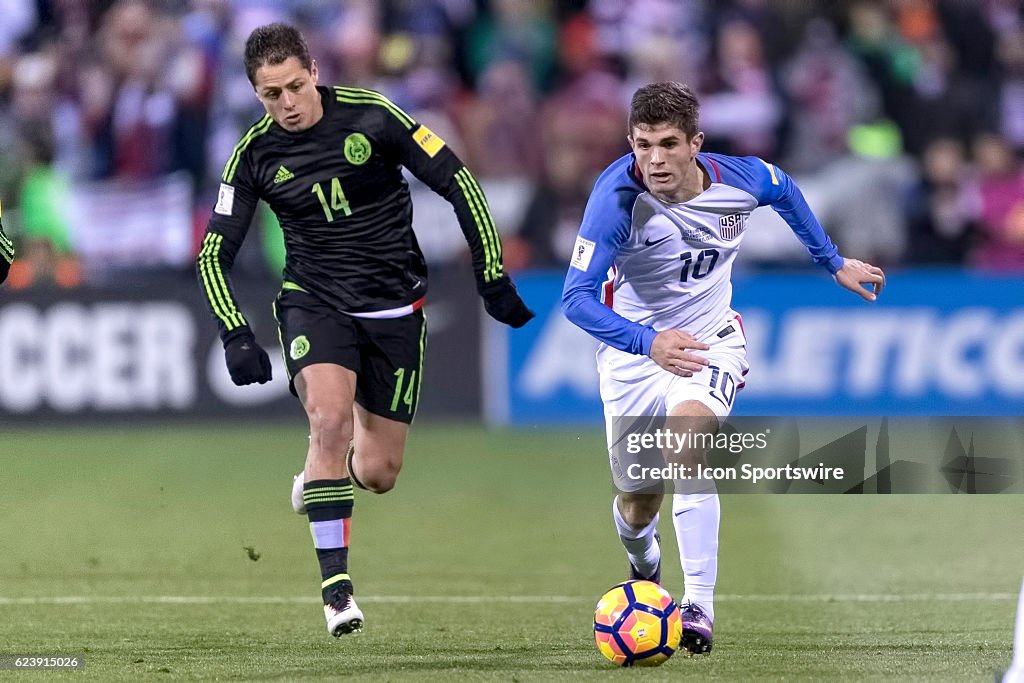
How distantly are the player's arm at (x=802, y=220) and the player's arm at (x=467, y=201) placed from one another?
1.11 m

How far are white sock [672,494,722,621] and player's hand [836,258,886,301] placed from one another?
43.5 inches

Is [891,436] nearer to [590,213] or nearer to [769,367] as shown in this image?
[769,367]

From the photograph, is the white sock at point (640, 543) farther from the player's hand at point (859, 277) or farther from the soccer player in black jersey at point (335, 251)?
the player's hand at point (859, 277)

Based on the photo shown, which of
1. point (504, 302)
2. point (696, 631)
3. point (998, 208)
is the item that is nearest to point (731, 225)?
point (504, 302)

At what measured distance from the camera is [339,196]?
7.95 metres

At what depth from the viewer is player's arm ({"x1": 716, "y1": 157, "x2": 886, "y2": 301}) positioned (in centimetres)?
753

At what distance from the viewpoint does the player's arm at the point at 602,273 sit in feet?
22.9

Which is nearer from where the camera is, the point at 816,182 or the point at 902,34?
the point at 816,182

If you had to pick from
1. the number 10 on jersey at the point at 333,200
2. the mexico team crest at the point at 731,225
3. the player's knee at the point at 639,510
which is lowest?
the player's knee at the point at 639,510

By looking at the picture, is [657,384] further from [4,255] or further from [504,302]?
[4,255]

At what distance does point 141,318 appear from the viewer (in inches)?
611

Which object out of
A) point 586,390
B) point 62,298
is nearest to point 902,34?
point 586,390

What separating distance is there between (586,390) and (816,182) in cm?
320

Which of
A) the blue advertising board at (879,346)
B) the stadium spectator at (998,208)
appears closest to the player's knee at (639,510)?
the blue advertising board at (879,346)
